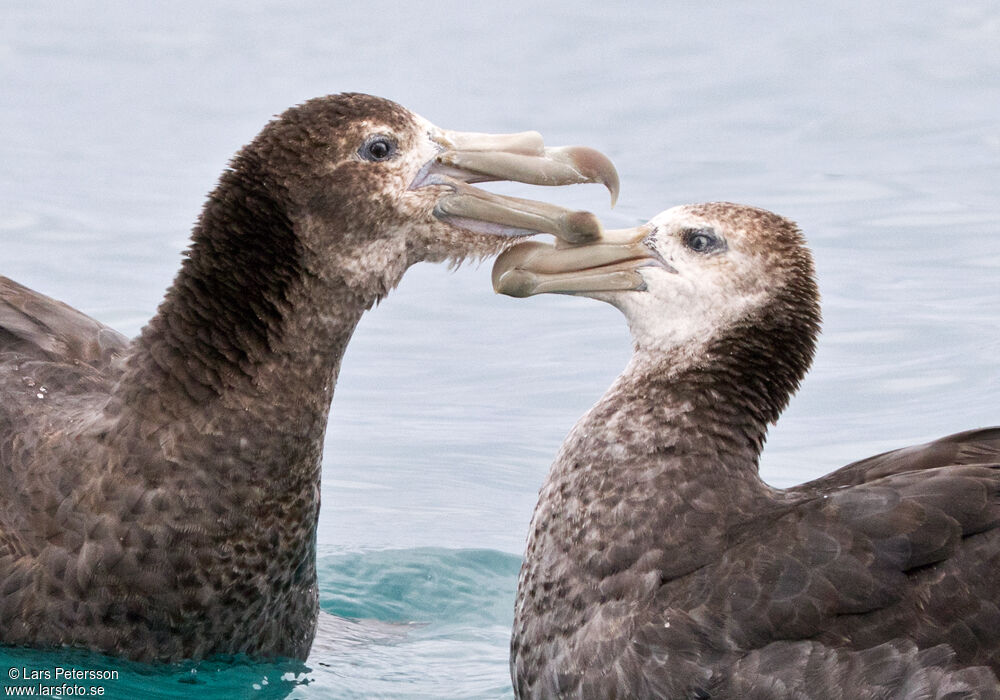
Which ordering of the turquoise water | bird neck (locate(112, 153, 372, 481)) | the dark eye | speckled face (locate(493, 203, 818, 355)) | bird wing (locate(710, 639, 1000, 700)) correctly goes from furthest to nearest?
the turquoise water
the dark eye
bird neck (locate(112, 153, 372, 481))
speckled face (locate(493, 203, 818, 355))
bird wing (locate(710, 639, 1000, 700))

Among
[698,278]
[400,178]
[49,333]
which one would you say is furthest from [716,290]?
[49,333]

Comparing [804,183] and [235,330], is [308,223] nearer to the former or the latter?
[235,330]

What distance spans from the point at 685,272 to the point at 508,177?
0.72 metres

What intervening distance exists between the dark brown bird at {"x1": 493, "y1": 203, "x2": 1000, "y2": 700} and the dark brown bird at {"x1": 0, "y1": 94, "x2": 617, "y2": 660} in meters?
0.39

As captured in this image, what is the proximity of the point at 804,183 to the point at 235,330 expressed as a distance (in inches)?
261

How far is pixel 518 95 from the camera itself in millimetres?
12523

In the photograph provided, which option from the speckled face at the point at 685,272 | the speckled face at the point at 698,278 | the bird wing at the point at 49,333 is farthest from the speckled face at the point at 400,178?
the bird wing at the point at 49,333

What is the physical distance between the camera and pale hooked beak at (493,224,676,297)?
5863 mm

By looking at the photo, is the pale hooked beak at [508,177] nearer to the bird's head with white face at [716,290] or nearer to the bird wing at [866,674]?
the bird's head with white face at [716,290]

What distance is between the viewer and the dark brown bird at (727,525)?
516cm

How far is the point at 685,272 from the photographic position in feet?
18.9

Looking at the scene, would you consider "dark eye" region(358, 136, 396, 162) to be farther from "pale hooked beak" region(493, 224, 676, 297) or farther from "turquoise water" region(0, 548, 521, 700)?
"turquoise water" region(0, 548, 521, 700)

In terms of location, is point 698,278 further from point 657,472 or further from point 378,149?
point 378,149

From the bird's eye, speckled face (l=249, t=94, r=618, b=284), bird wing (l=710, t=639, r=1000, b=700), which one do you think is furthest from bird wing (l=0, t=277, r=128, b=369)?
bird wing (l=710, t=639, r=1000, b=700)
